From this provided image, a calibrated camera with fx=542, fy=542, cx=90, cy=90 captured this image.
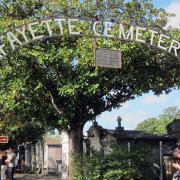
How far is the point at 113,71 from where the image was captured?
21.7 metres

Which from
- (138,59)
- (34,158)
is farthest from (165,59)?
(34,158)

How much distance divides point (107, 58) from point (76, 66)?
19.3 ft

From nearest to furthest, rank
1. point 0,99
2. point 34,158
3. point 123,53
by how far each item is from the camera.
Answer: point 123,53 < point 0,99 < point 34,158

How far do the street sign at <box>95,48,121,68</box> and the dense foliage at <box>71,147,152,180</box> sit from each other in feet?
22.7

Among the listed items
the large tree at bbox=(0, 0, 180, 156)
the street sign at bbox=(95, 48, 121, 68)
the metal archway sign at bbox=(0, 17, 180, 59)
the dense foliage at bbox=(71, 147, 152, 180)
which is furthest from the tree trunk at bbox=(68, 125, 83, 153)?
the street sign at bbox=(95, 48, 121, 68)

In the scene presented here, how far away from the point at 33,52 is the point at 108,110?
724 centimetres

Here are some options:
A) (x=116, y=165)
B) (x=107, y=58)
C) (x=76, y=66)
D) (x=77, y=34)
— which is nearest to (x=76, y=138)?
(x=116, y=165)

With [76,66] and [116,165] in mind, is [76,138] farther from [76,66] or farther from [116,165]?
[76,66]

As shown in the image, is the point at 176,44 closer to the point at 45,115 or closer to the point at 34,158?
the point at 45,115

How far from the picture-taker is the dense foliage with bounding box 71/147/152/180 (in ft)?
70.6

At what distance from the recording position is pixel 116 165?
71.1 feet

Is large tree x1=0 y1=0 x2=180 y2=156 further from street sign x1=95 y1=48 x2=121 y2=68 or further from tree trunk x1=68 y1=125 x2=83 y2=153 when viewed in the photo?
A: street sign x1=95 y1=48 x2=121 y2=68

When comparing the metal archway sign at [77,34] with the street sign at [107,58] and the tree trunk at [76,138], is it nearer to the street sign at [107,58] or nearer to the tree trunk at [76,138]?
the street sign at [107,58]

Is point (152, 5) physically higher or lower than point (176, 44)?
higher
